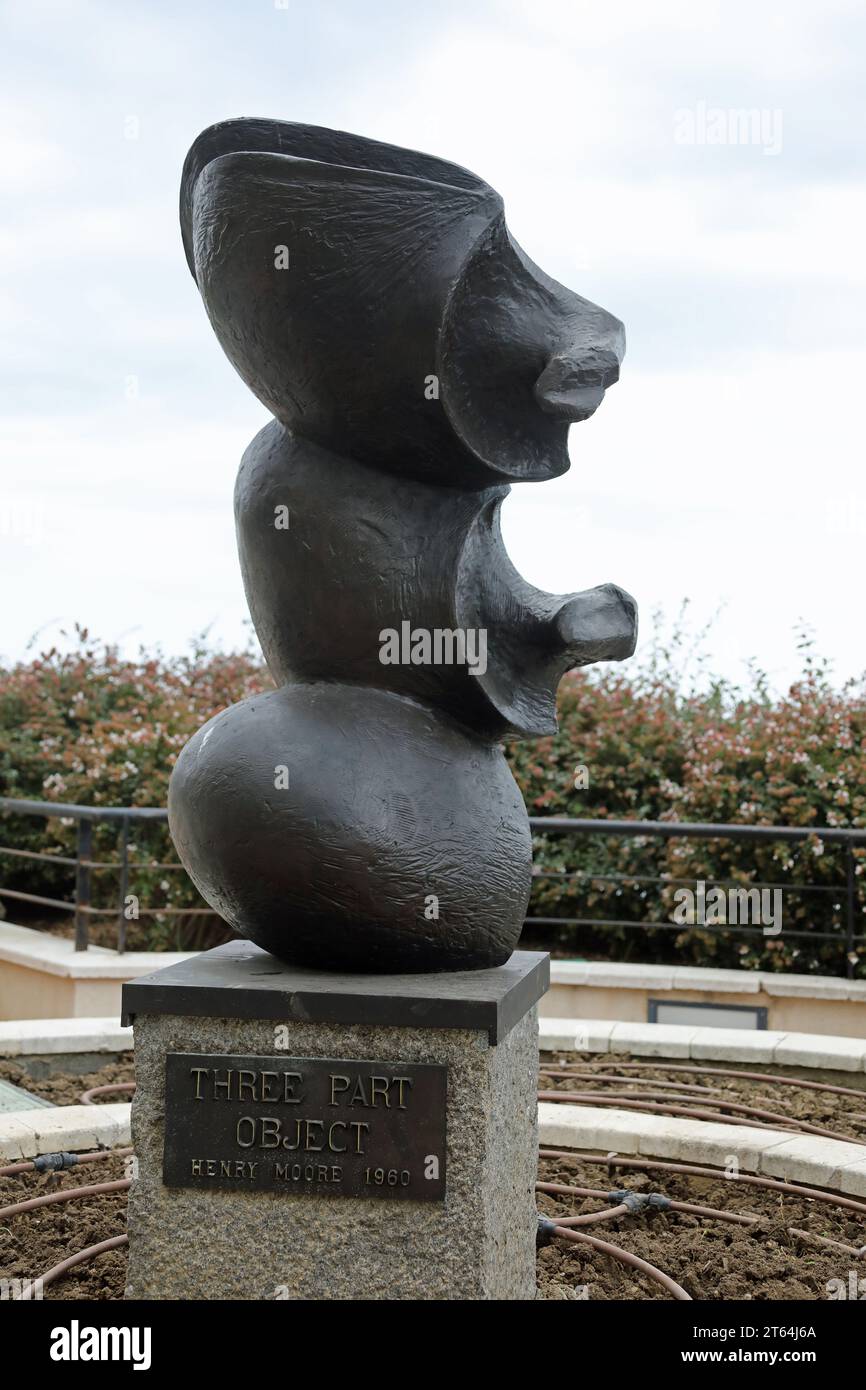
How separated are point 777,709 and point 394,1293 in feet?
24.1

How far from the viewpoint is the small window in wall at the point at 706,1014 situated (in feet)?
24.5

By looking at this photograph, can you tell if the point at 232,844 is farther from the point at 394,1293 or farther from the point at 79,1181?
the point at 79,1181

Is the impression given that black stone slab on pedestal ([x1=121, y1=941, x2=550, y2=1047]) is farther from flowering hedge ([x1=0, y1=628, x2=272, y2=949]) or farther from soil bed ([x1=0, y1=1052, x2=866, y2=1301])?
flowering hedge ([x1=0, y1=628, x2=272, y2=949])

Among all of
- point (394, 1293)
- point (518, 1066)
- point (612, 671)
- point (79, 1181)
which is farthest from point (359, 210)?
point (612, 671)

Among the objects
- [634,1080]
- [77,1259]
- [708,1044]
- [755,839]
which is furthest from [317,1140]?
[755,839]

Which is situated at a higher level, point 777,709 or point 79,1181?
point 777,709

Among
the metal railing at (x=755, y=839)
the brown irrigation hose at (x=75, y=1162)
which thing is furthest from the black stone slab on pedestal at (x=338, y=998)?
the metal railing at (x=755, y=839)

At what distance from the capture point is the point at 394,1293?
9.92 feet

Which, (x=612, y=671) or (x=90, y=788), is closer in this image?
(x=90, y=788)

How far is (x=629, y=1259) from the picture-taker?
3746 mm

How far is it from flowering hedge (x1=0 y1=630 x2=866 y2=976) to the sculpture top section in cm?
527

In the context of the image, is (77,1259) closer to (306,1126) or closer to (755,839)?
(306,1126)

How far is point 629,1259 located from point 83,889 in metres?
5.32

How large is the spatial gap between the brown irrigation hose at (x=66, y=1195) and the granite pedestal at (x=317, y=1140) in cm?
95
